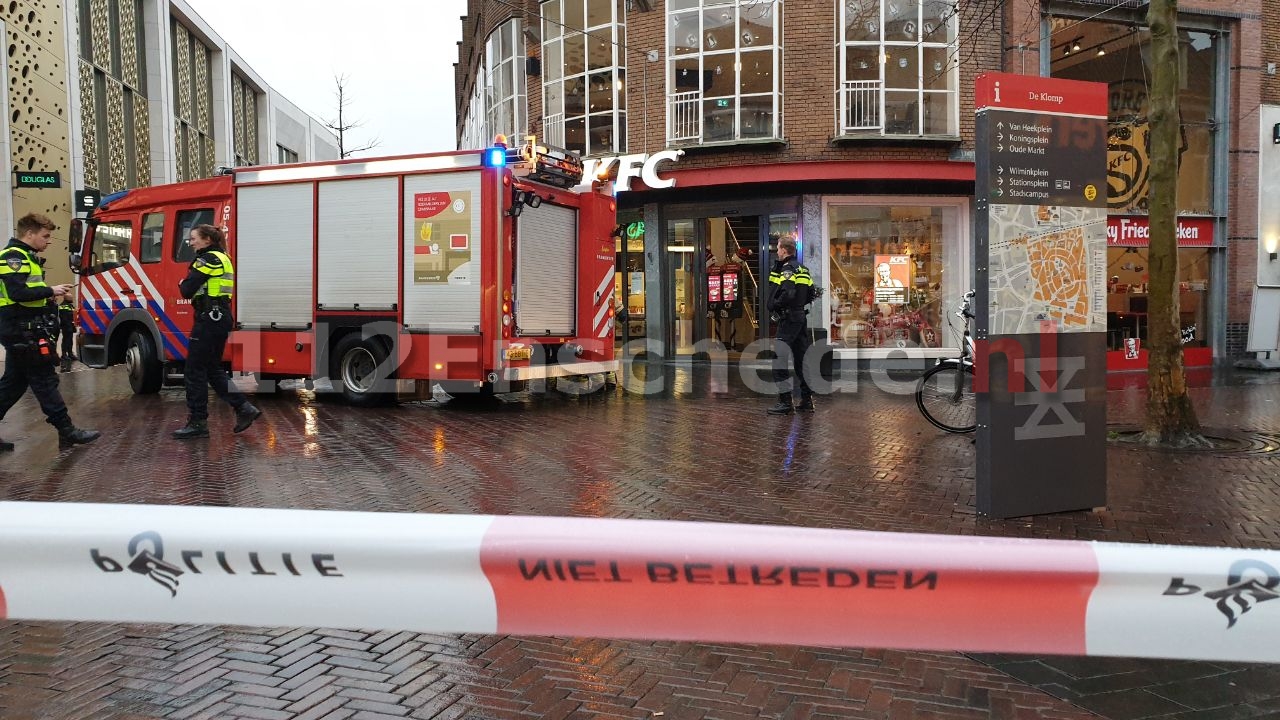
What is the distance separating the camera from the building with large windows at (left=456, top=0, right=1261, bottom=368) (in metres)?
16.4

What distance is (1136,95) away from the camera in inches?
669

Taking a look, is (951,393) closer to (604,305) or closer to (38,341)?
(604,305)

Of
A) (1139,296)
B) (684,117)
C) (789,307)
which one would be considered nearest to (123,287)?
(789,307)

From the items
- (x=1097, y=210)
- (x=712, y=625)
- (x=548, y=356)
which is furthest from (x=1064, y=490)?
(x=548, y=356)

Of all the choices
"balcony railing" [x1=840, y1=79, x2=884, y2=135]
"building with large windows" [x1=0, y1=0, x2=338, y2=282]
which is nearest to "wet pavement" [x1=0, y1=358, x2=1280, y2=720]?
"balcony railing" [x1=840, y1=79, x2=884, y2=135]

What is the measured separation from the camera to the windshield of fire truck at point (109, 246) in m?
12.2

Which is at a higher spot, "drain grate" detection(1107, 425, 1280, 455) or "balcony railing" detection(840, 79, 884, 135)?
"balcony railing" detection(840, 79, 884, 135)

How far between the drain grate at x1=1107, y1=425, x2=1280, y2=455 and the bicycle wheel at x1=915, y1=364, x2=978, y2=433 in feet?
4.17

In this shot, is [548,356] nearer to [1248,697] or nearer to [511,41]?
[1248,697]

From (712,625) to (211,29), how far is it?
44.3 m

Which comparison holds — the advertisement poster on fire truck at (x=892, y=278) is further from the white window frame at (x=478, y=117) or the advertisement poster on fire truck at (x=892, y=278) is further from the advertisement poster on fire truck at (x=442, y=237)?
the advertisement poster on fire truck at (x=442, y=237)

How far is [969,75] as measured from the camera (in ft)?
54.1

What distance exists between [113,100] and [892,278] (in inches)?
1034

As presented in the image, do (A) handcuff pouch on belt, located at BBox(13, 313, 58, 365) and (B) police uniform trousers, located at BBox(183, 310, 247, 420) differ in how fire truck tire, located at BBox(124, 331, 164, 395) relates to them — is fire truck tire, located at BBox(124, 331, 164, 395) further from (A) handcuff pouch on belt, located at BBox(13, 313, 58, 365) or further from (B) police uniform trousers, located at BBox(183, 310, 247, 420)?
(A) handcuff pouch on belt, located at BBox(13, 313, 58, 365)
